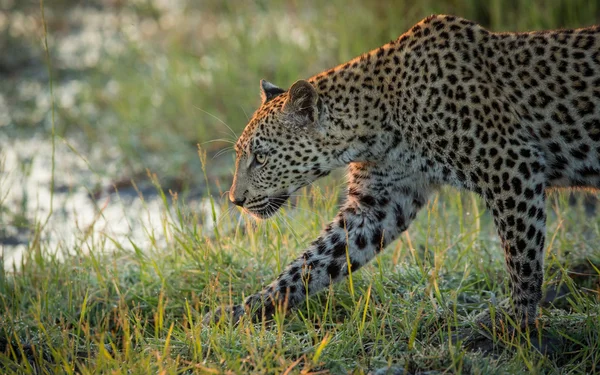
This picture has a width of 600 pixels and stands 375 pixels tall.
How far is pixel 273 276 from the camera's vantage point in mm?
5930

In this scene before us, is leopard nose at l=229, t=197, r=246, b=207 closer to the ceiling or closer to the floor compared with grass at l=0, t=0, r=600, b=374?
closer to the ceiling

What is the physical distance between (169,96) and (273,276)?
501cm

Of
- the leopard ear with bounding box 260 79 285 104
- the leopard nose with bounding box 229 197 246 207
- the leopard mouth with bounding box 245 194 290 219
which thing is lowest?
the leopard mouth with bounding box 245 194 290 219

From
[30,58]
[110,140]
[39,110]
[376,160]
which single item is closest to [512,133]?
[376,160]

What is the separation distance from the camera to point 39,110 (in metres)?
11.7

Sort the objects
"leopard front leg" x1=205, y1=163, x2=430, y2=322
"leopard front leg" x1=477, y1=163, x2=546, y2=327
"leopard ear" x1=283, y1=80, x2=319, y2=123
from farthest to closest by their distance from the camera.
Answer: "leopard front leg" x1=205, y1=163, x2=430, y2=322 → "leopard ear" x1=283, y1=80, x2=319, y2=123 → "leopard front leg" x1=477, y1=163, x2=546, y2=327

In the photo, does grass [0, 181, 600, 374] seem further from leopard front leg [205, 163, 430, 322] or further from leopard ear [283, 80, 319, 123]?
leopard ear [283, 80, 319, 123]

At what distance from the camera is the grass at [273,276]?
4.59 metres

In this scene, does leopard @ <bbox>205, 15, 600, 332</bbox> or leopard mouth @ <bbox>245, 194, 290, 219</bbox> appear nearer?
leopard @ <bbox>205, 15, 600, 332</bbox>

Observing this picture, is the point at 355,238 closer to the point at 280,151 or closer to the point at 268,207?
the point at 268,207

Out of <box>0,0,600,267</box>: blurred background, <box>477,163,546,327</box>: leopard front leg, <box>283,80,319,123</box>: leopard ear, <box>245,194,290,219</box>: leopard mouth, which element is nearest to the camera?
<box>477,163,546,327</box>: leopard front leg

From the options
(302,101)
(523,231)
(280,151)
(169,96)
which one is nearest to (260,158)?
(280,151)

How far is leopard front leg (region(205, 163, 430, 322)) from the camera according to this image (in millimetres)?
5434

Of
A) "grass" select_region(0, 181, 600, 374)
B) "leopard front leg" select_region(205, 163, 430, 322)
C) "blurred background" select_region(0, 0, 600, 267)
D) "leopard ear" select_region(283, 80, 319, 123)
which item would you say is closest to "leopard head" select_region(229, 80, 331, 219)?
"leopard ear" select_region(283, 80, 319, 123)
